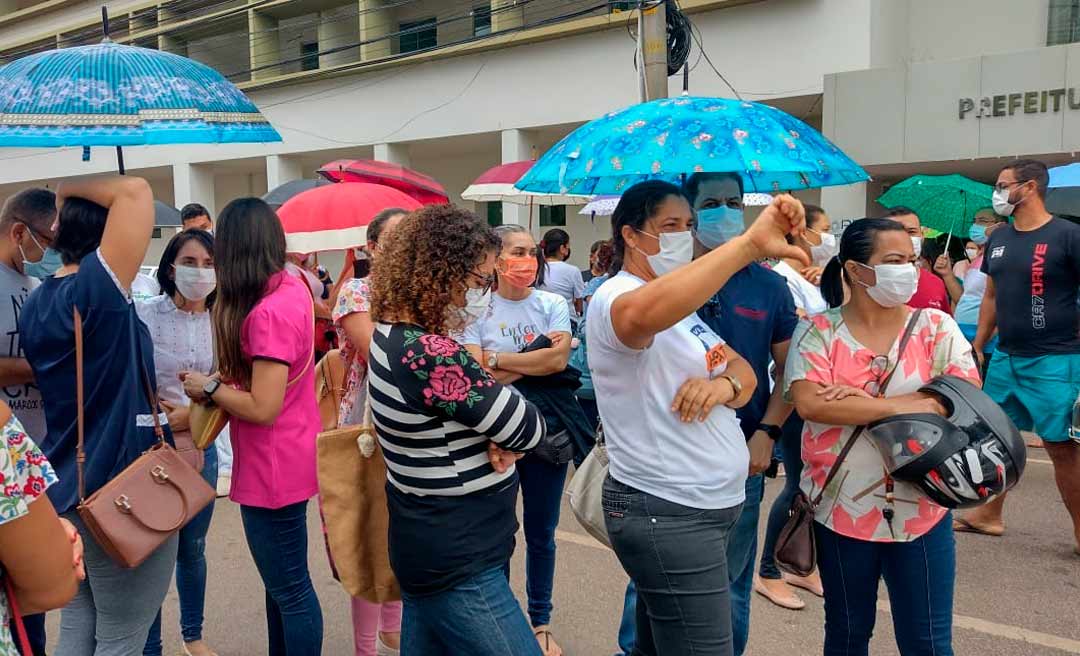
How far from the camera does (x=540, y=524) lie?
150 inches

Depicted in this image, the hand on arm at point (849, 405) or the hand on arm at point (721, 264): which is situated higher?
the hand on arm at point (721, 264)

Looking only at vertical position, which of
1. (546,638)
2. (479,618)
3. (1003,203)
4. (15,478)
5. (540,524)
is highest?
(1003,203)

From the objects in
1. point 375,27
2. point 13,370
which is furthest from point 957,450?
point 375,27

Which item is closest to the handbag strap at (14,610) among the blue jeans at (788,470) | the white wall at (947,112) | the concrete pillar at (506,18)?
the blue jeans at (788,470)

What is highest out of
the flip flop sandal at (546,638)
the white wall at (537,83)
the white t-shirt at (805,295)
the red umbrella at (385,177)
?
the white wall at (537,83)

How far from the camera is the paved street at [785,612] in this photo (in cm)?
384

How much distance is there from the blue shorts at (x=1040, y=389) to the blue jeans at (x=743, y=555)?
2.63 m

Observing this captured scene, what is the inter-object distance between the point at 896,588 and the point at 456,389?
5.30 ft

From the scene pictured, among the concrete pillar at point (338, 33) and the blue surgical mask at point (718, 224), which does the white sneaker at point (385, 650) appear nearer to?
the blue surgical mask at point (718, 224)

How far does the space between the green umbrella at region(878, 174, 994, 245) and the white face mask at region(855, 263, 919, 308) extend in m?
6.90

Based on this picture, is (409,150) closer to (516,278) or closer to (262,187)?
(262,187)

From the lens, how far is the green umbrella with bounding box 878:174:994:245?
8.89 meters

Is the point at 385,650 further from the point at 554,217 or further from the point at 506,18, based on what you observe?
the point at 554,217

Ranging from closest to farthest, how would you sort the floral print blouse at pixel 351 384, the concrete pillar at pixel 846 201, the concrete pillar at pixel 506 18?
the floral print blouse at pixel 351 384 < the concrete pillar at pixel 846 201 < the concrete pillar at pixel 506 18
